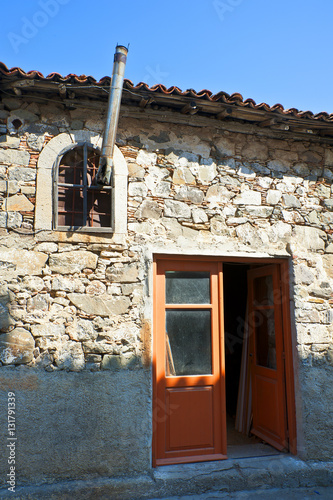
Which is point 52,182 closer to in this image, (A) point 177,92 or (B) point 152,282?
(B) point 152,282

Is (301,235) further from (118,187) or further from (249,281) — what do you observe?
(118,187)

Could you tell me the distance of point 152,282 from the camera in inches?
162

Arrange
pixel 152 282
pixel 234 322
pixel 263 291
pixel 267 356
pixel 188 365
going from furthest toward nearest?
pixel 234 322, pixel 263 291, pixel 267 356, pixel 188 365, pixel 152 282

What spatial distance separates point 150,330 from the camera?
4.00m

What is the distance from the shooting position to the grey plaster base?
355 cm

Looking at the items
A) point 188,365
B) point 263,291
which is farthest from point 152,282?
point 263,291

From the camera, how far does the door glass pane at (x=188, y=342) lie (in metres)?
4.24

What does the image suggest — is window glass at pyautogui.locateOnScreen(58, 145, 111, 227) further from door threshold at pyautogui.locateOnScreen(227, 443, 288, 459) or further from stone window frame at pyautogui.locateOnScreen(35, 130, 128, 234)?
door threshold at pyautogui.locateOnScreen(227, 443, 288, 459)

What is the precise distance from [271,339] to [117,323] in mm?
2085

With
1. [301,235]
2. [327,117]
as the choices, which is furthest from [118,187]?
[327,117]

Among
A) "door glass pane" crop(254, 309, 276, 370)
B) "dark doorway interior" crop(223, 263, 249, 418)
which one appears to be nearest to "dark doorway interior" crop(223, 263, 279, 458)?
"dark doorway interior" crop(223, 263, 249, 418)

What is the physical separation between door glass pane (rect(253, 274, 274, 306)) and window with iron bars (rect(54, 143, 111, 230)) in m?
2.18

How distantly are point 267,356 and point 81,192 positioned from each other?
3042 mm

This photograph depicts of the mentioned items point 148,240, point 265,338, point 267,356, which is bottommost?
point 267,356
